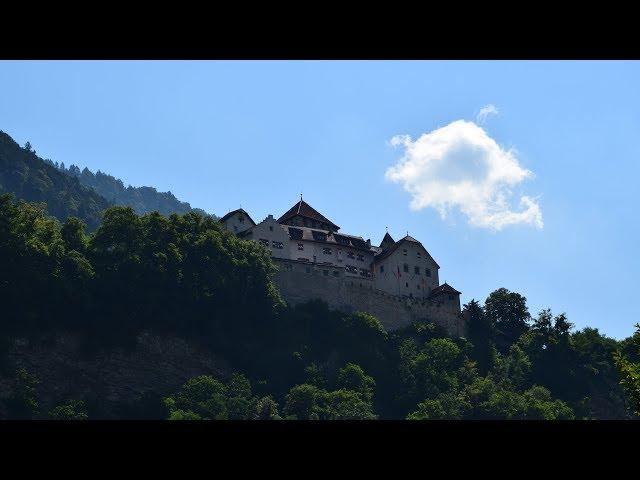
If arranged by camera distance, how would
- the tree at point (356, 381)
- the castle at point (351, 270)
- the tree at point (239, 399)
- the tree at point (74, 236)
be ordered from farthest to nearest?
1. the castle at point (351, 270)
2. the tree at point (356, 381)
3. the tree at point (74, 236)
4. the tree at point (239, 399)

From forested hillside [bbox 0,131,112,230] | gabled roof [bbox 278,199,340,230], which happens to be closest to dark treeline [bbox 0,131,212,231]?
A: forested hillside [bbox 0,131,112,230]

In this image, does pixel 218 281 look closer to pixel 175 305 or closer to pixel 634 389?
pixel 175 305

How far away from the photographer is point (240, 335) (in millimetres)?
72062

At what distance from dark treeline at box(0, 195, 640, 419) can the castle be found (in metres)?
2.27

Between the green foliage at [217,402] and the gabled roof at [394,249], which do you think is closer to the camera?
the green foliage at [217,402]

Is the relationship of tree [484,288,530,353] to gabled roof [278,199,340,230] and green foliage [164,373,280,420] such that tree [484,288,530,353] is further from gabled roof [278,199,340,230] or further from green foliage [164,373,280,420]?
green foliage [164,373,280,420]

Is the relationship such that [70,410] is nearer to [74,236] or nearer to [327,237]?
[74,236]

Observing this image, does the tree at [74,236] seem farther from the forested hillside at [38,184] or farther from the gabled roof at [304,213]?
the forested hillside at [38,184]

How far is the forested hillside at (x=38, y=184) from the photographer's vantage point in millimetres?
177625

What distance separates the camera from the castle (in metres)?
80.9

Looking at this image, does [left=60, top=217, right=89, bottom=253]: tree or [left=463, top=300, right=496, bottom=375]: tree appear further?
[left=463, top=300, right=496, bottom=375]: tree

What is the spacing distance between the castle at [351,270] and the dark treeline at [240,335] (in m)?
2.27

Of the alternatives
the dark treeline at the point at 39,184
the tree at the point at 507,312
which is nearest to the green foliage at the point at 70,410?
the tree at the point at 507,312
